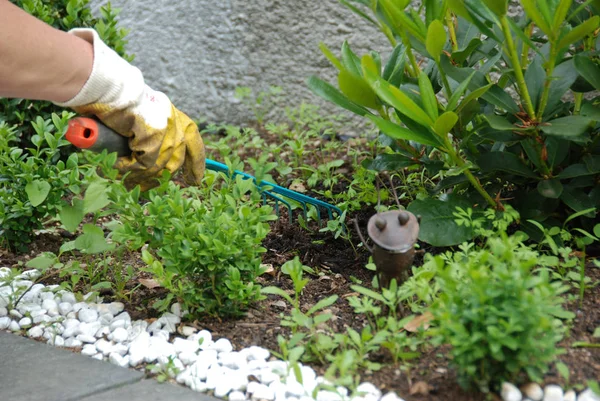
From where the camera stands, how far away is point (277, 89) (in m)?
3.99

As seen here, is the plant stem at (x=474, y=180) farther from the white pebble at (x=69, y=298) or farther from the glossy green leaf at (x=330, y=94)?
the white pebble at (x=69, y=298)

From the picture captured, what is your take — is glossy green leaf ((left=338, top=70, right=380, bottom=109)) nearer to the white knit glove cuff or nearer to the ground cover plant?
the ground cover plant

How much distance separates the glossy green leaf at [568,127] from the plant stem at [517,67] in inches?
2.6

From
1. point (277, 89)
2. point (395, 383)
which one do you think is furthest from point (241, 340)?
point (277, 89)

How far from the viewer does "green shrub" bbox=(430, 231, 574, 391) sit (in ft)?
4.89

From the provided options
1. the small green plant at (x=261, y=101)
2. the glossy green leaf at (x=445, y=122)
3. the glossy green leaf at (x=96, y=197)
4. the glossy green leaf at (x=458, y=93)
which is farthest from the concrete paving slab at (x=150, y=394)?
the small green plant at (x=261, y=101)

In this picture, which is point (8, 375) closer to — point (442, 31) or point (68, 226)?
point (68, 226)

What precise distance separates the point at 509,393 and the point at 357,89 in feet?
3.22

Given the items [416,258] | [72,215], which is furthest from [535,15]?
[72,215]

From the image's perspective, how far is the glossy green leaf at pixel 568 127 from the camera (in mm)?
2012

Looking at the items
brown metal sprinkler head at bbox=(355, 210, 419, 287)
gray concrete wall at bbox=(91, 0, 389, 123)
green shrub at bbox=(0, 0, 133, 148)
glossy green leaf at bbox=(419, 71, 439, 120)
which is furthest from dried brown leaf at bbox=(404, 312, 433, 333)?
gray concrete wall at bbox=(91, 0, 389, 123)

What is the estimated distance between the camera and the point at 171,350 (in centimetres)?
197

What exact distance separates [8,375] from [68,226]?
583 mm

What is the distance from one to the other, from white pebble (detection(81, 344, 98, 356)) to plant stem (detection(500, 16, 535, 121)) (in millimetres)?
1437
